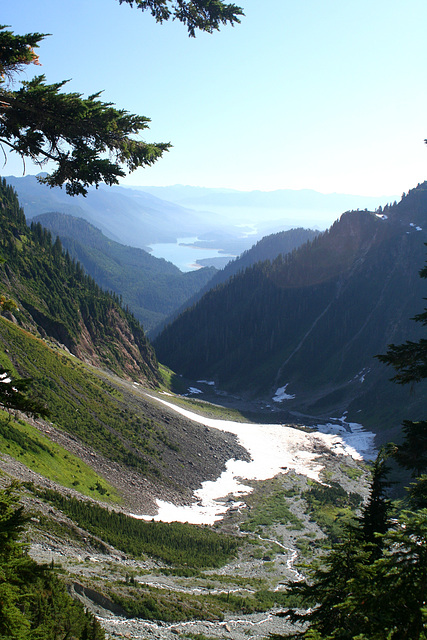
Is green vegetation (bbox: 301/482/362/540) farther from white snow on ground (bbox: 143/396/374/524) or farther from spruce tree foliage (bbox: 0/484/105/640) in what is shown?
spruce tree foliage (bbox: 0/484/105/640)

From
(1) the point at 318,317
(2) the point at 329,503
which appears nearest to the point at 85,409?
(2) the point at 329,503

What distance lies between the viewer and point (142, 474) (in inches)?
1976

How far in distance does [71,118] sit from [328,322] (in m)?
163

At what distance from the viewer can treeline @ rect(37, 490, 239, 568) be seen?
1305 inches

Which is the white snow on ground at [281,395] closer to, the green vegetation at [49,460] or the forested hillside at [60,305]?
the forested hillside at [60,305]

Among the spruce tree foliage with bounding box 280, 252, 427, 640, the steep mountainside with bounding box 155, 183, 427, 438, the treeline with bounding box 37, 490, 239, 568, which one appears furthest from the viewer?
the steep mountainside with bounding box 155, 183, 427, 438

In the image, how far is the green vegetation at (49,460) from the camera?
35.8 meters

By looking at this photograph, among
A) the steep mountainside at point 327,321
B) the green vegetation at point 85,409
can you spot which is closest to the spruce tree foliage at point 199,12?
the green vegetation at point 85,409

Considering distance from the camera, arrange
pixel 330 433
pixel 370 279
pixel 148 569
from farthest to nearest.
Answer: pixel 370 279 → pixel 330 433 → pixel 148 569

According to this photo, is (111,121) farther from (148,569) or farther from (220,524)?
(220,524)

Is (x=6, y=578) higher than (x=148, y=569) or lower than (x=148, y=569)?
higher

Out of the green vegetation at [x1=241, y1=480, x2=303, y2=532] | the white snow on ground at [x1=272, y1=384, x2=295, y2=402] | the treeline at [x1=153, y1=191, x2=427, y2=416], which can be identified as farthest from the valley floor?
the treeline at [x1=153, y1=191, x2=427, y2=416]

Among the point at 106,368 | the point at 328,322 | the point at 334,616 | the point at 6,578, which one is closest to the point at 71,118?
the point at 6,578

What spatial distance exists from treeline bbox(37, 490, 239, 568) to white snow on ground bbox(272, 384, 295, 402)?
99735 millimetres
